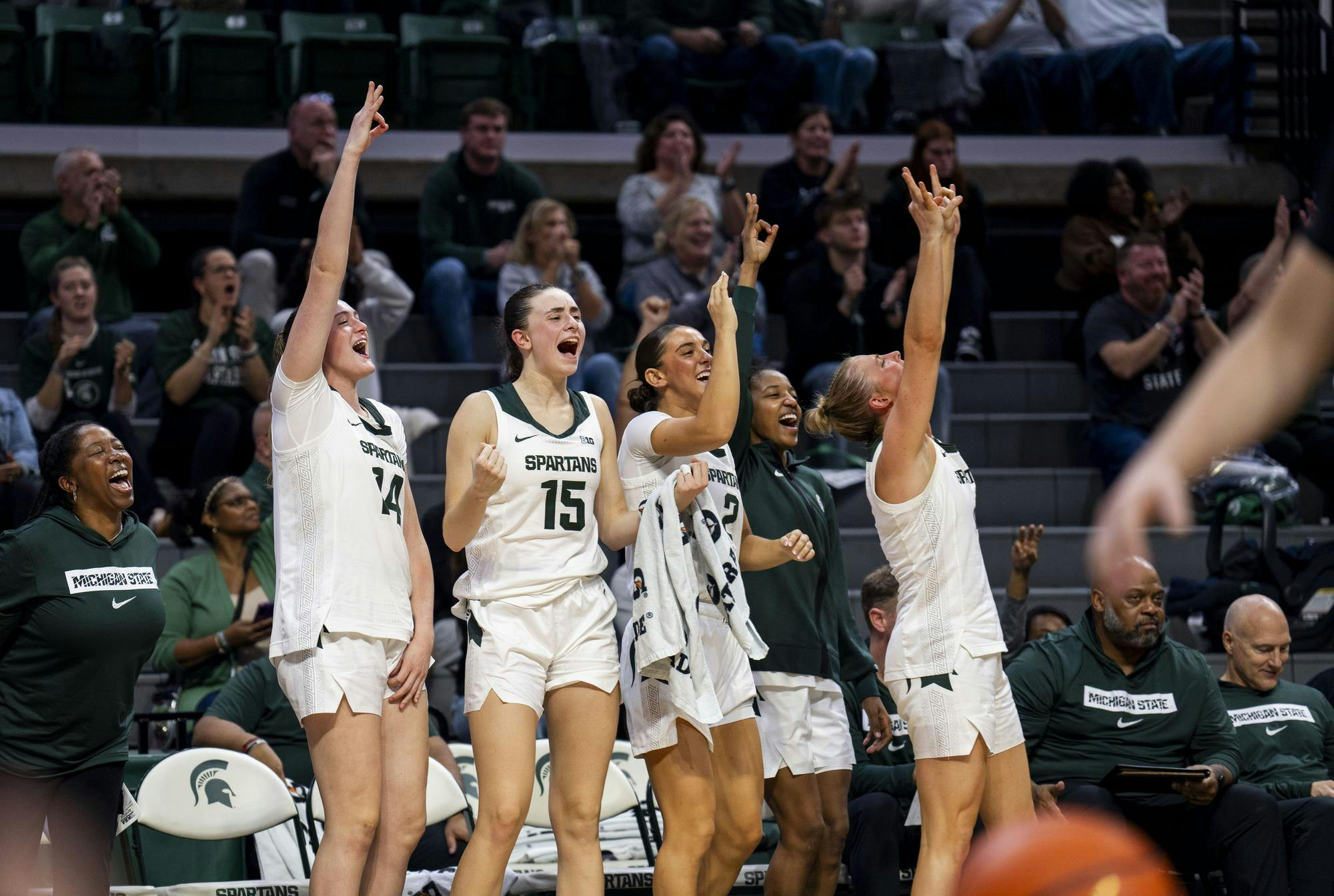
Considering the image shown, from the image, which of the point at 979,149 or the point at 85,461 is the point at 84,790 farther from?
the point at 979,149

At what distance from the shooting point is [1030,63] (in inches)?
468

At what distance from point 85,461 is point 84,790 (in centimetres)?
102

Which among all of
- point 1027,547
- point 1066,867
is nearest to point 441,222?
point 1027,547

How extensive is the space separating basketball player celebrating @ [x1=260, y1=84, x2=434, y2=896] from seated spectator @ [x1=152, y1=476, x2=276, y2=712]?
2.28 m

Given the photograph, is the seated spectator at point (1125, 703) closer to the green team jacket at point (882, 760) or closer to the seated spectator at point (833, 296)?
the green team jacket at point (882, 760)

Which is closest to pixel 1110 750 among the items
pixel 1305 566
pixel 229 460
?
pixel 1305 566

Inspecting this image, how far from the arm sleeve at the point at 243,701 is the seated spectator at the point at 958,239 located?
4.65 meters

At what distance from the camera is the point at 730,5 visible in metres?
11.4

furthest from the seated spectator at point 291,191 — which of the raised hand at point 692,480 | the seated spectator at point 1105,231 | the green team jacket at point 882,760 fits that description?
the raised hand at point 692,480

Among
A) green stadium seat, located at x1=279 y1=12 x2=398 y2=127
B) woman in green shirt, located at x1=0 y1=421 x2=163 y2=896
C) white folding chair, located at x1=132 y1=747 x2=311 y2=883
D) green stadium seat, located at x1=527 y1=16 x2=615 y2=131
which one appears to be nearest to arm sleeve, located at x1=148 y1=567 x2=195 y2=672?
white folding chair, located at x1=132 y1=747 x2=311 y2=883

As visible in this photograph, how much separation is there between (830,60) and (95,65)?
501 cm

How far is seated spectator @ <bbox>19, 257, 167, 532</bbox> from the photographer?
26.4 ft

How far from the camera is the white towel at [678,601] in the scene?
461 cm

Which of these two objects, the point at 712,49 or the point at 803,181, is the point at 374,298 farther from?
the point at 712,49
